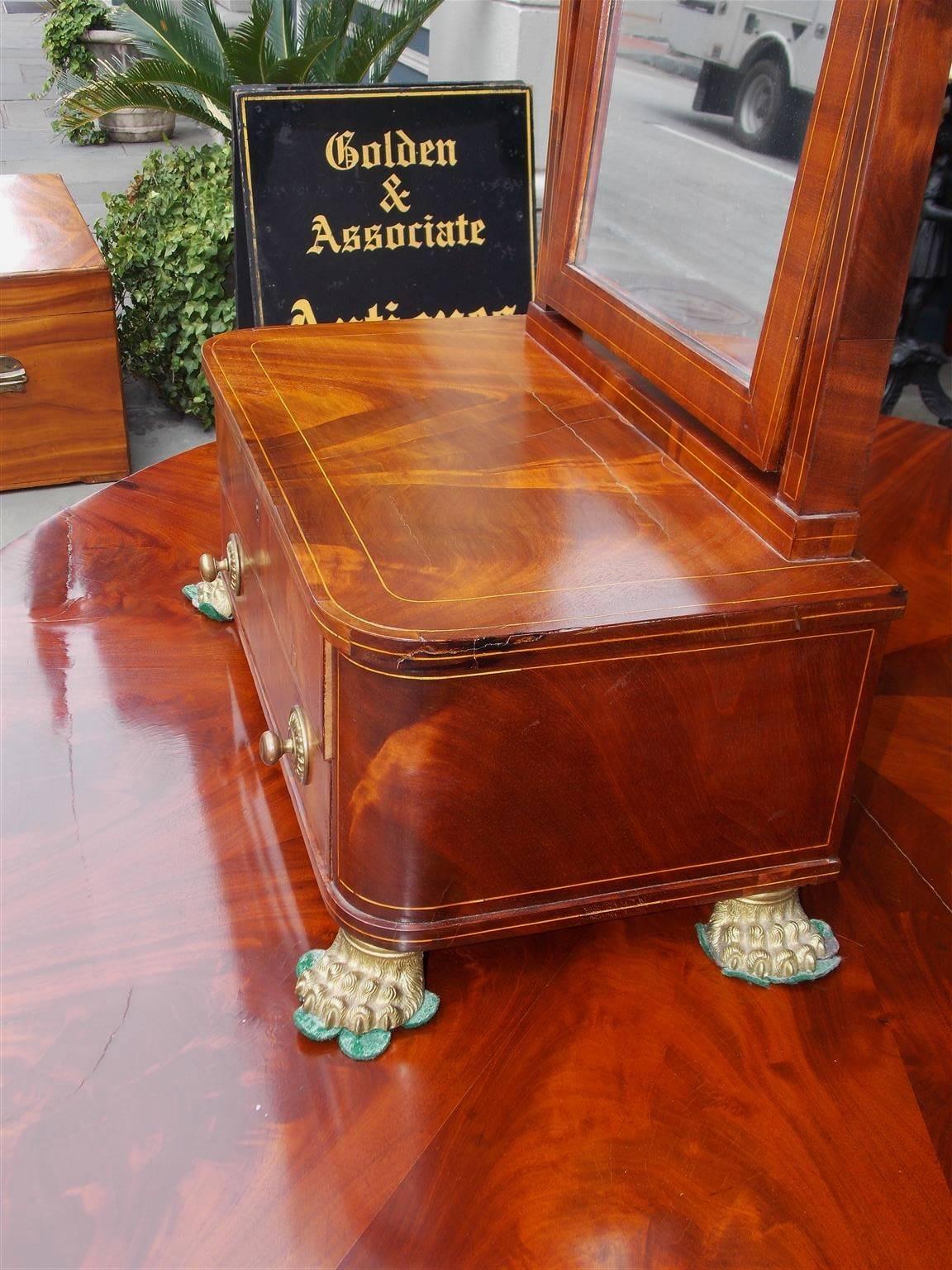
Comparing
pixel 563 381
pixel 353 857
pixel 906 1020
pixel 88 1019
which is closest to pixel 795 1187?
pixel 906 1020

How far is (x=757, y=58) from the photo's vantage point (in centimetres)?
67

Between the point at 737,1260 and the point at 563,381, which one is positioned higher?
the point at 563,381

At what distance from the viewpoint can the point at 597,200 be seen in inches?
35.1

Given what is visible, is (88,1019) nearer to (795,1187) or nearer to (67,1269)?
(67,1269)

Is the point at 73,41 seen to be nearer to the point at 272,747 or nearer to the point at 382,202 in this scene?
the point at 382,202

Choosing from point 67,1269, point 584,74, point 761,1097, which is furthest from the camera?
point 584,74

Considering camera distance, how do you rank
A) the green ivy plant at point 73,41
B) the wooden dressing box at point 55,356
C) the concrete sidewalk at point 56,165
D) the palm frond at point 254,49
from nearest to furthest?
1. the wooden dressing box at point 55,356
2. the concrete sidewalk at point 56,165
3. the palm frond at point 254,49
4. the green ivy plant at point 73,41

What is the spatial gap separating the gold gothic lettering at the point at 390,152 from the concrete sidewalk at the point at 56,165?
788 mm

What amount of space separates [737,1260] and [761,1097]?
11cm

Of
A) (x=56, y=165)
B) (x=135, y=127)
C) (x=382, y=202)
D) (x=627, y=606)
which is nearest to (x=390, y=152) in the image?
(x=382, y=202)

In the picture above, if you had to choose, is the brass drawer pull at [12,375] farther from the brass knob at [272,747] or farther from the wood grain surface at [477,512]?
the brass knob at [272,747]

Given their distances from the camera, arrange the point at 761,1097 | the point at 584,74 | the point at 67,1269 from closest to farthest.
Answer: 1. the point at 67,1269
2. the point at 761,1097
3. the point at 584,74

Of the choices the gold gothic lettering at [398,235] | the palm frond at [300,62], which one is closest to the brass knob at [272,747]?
the gold gothic lettering at [398,235]

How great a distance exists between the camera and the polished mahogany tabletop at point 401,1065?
1.90 feet
